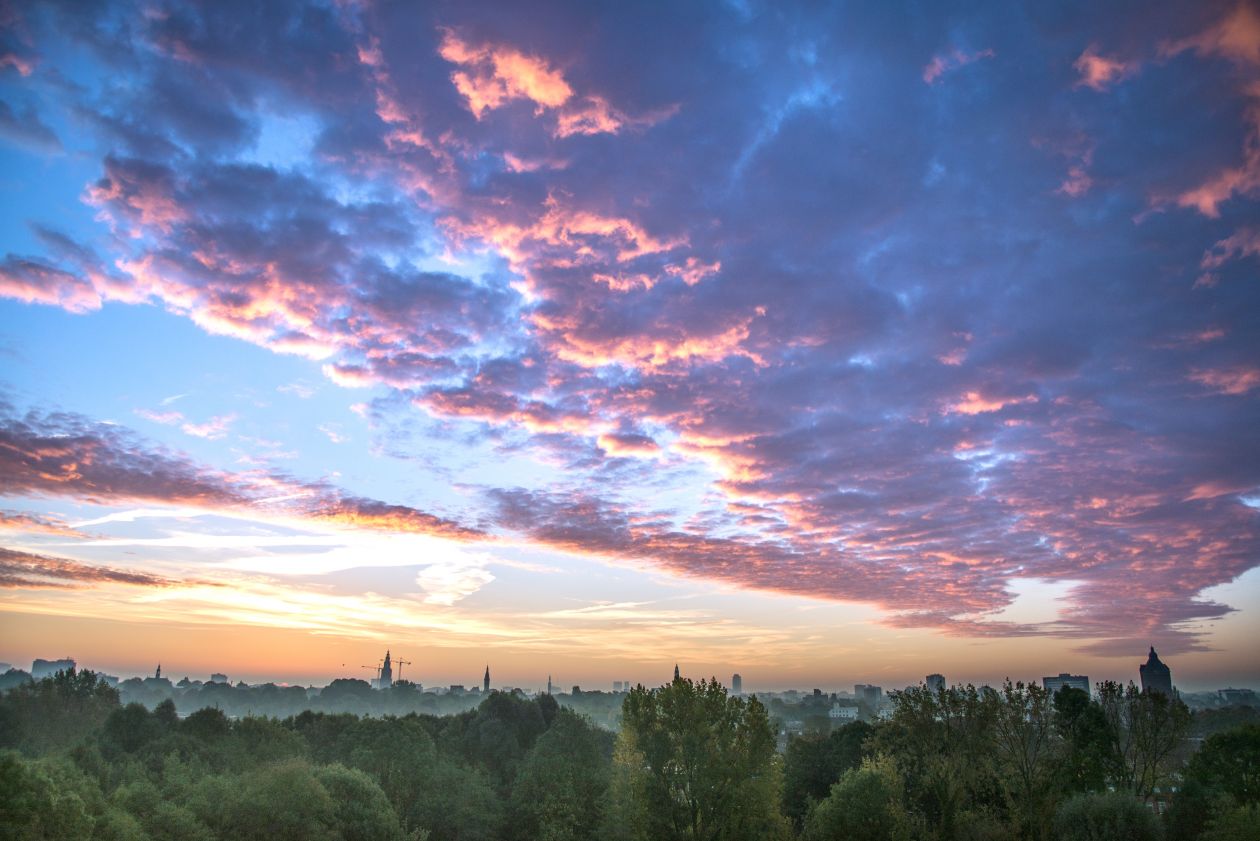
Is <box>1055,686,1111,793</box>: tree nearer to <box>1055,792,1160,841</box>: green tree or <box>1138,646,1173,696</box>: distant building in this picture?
<box>1055,792,1160,841</box>: green tree

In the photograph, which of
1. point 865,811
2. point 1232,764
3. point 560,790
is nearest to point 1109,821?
point 865,811

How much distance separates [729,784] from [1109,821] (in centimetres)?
2355

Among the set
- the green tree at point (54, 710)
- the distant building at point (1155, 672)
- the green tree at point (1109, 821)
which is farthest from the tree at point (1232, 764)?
the distant building at point (1155, 672)

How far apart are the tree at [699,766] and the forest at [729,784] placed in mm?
120

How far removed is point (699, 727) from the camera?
4988 centimetres

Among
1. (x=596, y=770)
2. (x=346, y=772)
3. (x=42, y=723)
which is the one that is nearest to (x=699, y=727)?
(x=346, y=772)

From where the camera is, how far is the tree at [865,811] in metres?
47.7

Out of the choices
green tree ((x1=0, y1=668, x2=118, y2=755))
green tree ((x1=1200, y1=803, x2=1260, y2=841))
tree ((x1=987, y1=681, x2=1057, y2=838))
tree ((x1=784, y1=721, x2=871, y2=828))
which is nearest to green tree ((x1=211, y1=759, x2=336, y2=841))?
green tree ((x1=0, y1=668, x2=118, y2=755))

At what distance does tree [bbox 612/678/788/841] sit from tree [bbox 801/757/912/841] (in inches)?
130

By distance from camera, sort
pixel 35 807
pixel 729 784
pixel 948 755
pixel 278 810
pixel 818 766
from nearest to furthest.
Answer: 1. pixel 35 807
2. pixel 729 784
3. pixel 278 810
4. pixel 948 755
5. pixel 818 766

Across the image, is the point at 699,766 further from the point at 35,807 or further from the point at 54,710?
the point at 54,710

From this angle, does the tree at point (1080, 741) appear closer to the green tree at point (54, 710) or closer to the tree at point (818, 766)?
the tree at point (818, 766)

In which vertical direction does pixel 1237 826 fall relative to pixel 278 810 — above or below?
above

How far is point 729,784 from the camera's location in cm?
4825
